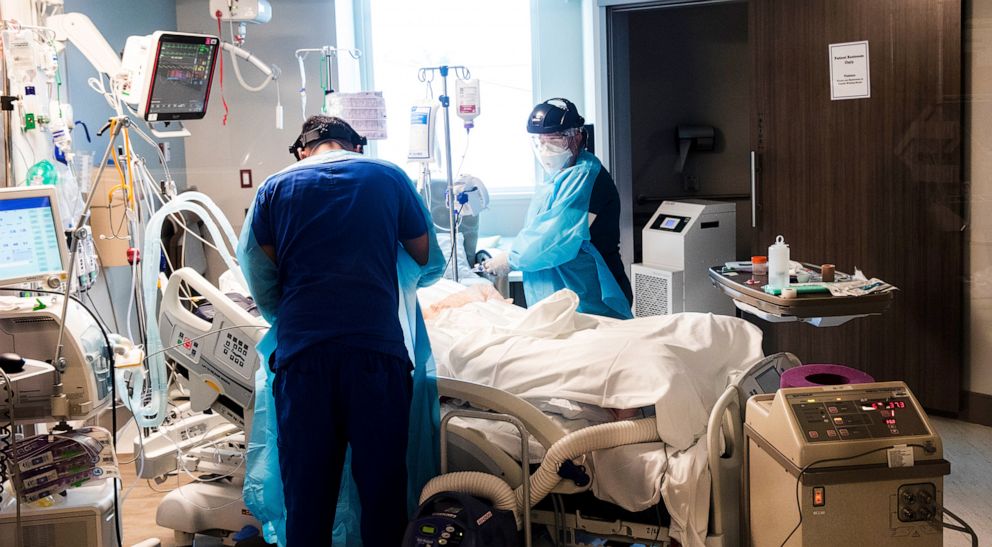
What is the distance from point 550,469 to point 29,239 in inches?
65.5

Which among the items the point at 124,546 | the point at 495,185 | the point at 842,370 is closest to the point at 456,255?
the point at 495,185

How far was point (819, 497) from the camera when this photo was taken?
2.23 metres

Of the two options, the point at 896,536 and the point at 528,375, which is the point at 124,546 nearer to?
the point at 528,375

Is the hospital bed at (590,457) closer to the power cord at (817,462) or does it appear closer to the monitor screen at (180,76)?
the power cord at (817,462)

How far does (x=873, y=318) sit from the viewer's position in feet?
14.5

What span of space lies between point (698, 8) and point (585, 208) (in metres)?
3.02

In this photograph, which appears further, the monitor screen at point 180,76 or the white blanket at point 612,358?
the monitor screen at point 180,76

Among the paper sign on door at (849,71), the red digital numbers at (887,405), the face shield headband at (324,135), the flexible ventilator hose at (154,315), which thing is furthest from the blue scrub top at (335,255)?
the paper sign on door at (849,71)

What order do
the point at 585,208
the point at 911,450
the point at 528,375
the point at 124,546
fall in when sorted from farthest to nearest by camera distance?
the point at 585,208 → the point at 124,546 → the point at 528,375 → the point at 911,450

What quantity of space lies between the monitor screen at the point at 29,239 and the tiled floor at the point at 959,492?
997 mm

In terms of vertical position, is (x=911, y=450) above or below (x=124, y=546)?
above

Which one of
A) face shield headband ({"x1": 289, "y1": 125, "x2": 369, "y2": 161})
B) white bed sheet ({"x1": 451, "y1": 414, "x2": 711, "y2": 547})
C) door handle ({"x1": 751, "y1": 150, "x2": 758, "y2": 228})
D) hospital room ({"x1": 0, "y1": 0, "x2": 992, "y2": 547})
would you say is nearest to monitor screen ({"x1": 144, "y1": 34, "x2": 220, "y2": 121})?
hospital room ({"x1": 0, "y1": 0, "x2": 992, "y2": 547})

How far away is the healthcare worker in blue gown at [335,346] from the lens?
2.49 m

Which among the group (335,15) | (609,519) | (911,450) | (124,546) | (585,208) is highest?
(335,15)
